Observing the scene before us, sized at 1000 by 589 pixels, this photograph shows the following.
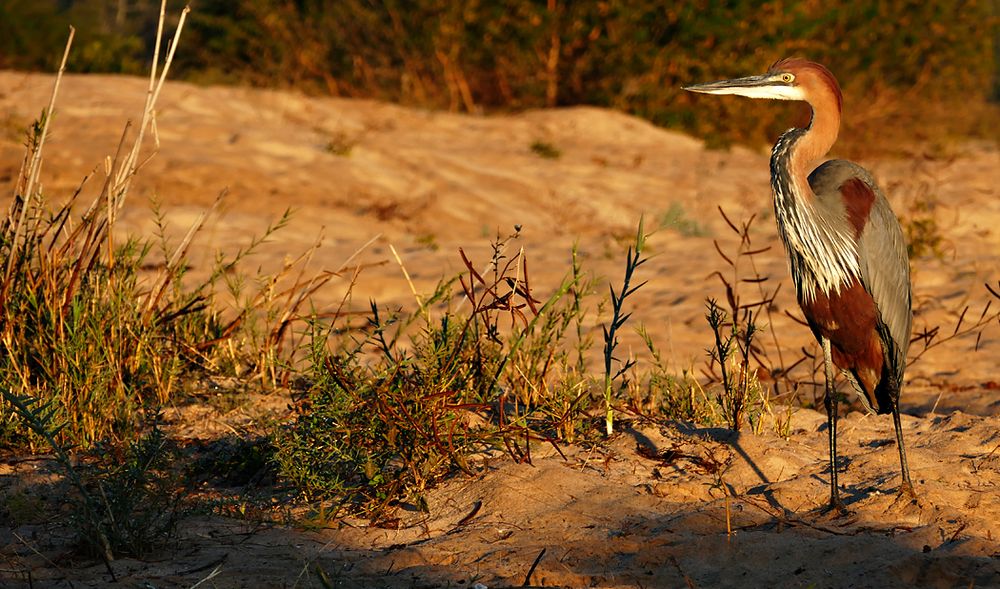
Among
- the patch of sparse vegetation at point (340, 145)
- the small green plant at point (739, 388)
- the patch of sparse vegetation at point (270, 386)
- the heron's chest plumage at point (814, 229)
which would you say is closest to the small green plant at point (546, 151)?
the patch of sparse vegetation at point (340, 145)

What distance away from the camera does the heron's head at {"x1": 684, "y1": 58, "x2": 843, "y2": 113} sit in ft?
12.0

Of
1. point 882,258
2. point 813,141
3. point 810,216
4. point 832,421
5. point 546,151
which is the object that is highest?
point 813,141

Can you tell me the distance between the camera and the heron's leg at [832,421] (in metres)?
3.35

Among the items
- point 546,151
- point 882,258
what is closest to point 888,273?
point 882,258

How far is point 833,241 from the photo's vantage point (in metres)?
3.63

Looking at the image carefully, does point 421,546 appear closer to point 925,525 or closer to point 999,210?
point 925,525

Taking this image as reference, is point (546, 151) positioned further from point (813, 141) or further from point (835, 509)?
point (835, 509)

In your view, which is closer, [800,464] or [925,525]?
[925,525]

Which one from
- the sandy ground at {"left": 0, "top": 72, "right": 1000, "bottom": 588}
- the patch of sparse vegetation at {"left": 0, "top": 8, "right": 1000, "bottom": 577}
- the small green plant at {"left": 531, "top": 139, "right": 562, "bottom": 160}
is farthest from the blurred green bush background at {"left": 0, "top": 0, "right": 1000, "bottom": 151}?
the patch of sparse vegetation at {"left": 0, "top": 8, "right": 1000, "bottom": 577}

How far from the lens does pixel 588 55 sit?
12.8m

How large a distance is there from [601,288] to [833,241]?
3225 mm

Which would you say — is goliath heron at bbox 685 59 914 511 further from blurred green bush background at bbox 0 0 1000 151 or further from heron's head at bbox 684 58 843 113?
blurred green bush background at bbox 0 0 1000 151

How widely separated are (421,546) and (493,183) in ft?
21.1

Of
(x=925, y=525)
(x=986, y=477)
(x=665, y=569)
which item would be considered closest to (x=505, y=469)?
(x=665, y=569)
